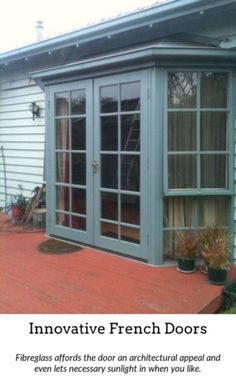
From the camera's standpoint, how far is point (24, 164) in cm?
686

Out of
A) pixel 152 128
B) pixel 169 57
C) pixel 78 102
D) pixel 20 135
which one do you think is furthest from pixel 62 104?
pixel 20 135

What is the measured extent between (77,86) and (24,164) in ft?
8.57

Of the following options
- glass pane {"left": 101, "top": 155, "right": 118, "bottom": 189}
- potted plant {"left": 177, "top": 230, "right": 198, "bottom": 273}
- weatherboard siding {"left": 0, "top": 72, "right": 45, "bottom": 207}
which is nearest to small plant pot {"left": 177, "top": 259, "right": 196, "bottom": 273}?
potted plant {"left": 177, "top": 230, "right": 198, "bottom": 273}

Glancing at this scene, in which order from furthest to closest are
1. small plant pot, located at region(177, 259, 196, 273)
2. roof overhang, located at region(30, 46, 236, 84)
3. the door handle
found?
the door handle → small plant pot, located at region(177, 259, 196, 273) → roof overhang, located at region(30, 46, 236, 84)

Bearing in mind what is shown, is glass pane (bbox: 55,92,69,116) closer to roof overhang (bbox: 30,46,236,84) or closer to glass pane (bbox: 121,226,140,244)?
roof overhang (bbox: 30,46,236,84)

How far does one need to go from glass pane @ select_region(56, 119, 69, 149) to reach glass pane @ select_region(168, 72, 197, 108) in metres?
1.51

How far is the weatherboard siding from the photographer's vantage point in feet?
21.3

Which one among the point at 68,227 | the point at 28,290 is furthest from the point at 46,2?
the point at 28,290

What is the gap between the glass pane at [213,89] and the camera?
13.0 feet

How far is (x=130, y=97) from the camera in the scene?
4.14 meters

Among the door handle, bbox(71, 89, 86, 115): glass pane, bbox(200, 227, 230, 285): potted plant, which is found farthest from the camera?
bbox(71, 89, 86, 115): glass pane

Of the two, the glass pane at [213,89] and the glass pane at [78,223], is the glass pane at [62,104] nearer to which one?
the glass pane at [78,223]

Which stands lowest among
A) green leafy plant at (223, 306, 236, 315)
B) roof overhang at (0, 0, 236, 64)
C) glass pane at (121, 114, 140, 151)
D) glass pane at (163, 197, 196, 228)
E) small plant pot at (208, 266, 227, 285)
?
green leafy plant at (223, 306, 236, 315)
